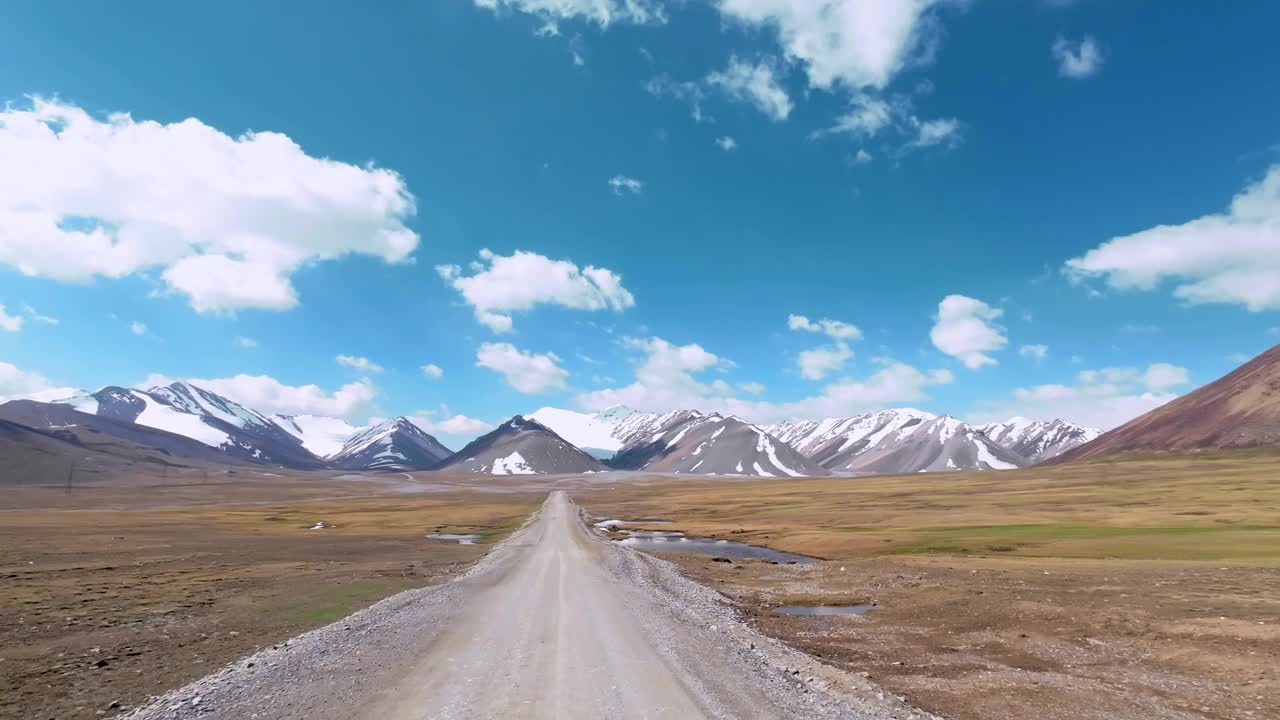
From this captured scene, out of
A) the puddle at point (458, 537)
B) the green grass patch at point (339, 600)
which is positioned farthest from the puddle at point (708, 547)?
the green grass patch at point (339, 600)

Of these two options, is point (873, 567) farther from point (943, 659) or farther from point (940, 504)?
point (940, 504)

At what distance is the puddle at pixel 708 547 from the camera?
6014cm

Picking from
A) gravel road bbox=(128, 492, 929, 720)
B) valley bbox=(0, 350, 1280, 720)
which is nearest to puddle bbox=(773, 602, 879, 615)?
valley bbox=(0, 350, 1280, 720)

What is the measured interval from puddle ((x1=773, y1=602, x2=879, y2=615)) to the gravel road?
4517 millimetres

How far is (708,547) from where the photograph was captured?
71.8 m

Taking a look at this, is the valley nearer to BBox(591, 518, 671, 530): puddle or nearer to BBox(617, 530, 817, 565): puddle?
BBox(617, 530, 817, 565): puddle

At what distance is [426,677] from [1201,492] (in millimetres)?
151062

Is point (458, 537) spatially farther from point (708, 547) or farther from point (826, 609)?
point (826, 609)

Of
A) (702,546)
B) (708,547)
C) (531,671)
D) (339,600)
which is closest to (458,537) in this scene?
(702,546)

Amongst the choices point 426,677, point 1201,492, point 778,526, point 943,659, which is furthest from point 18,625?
point 1201,492

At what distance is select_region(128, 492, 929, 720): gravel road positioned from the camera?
15.6 metres

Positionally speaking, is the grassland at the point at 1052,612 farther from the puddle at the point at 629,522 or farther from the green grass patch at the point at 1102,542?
the puddle at the point at 629,522

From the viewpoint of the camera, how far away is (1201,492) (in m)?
116

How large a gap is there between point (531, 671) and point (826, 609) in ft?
67.6
